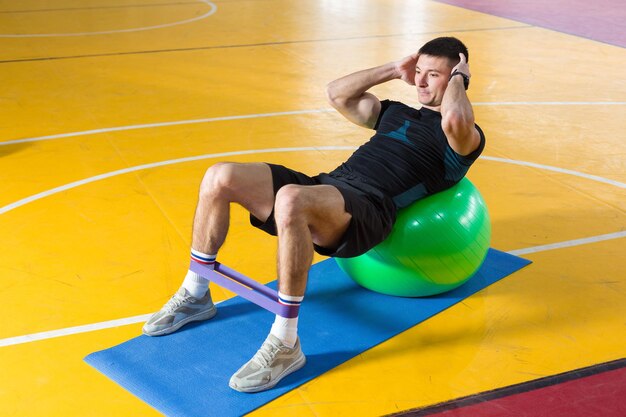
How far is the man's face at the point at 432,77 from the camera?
3.85m

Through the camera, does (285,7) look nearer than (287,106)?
No

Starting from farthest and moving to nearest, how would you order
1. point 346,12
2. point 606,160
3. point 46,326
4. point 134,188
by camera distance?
point 346,12
point 606,160
point 134,188
point 46,326

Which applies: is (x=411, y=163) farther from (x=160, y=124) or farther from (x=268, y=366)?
(x=160, y=124)

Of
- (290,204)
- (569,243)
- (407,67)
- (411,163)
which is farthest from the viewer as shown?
(569,243)

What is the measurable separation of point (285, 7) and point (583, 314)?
868cm

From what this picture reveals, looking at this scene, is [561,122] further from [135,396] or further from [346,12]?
[346,12]

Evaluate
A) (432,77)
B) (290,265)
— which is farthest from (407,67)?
(290,265)

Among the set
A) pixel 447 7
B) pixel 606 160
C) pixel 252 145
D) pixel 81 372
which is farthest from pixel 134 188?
pixel 447 7

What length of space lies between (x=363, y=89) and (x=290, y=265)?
1.27 meters

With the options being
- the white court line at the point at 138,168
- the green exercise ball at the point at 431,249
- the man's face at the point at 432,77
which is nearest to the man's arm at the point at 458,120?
the man's face at the point at 432,77

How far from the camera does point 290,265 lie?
3227 millimetres

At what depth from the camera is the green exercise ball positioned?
370 centimetres

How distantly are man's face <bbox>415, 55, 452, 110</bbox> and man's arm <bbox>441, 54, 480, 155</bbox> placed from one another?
122 mm

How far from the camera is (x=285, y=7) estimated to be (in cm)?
1166
